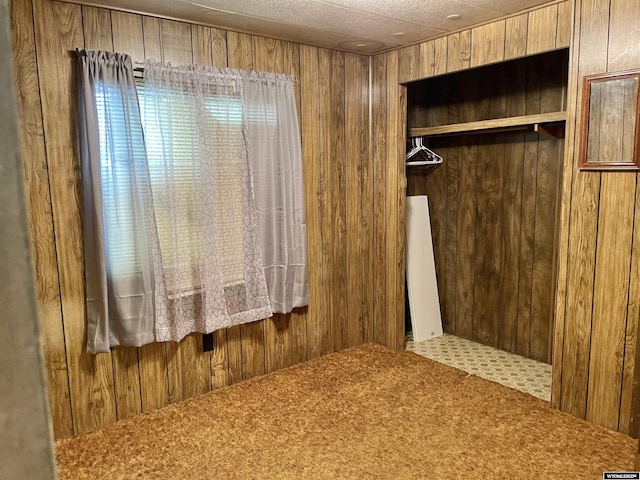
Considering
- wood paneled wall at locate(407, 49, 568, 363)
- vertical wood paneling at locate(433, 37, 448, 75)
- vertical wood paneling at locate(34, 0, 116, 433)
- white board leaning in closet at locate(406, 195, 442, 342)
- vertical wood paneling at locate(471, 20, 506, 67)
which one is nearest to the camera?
vertical wood paneling at locate(34, 0, 116, 433)

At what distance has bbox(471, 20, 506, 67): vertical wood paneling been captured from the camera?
118 inches

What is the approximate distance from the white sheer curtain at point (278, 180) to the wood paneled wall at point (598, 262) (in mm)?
1673

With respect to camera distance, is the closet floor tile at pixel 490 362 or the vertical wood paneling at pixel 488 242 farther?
the vertical wood paneling at pixel 488 242

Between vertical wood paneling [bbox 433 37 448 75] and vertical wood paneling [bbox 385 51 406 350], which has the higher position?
vertical wood paneling [bbox 433 37 448 75]

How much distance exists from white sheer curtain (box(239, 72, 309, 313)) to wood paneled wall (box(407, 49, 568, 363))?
139cm

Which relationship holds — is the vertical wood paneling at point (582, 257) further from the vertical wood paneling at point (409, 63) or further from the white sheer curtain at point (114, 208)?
the white sheer curtain at point (114, 208)

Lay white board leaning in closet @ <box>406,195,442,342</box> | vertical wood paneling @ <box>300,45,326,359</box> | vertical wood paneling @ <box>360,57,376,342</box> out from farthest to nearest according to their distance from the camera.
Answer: white board leaning in closet @ <box>406,195,442,342</box> < vertical wood paneling @ <box>360,57,376,342</box> < vertical wood paneling @ <box>300,45,326,359</box>

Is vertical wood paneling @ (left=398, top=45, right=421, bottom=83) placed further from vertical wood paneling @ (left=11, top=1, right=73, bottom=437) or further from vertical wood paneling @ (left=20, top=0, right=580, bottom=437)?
vertical wood paneling @ (left=11, top=1, right=73, bottom=437)

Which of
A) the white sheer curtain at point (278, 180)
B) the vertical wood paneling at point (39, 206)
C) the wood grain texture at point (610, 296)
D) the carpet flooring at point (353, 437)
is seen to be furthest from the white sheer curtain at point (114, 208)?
the wood grain texture at point (610, 296)

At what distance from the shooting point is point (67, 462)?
2.49 metres

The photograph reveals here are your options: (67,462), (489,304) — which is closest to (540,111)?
(489,304)

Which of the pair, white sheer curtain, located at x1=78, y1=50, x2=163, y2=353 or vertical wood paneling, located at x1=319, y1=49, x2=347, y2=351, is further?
vertical wood paneling, located at x1=319, y1=49, x2=347, y2=351

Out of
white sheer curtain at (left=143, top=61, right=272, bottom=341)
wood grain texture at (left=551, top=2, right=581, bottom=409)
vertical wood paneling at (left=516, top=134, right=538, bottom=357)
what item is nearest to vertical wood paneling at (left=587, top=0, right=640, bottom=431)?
wood grain texture at (left=551, top=2, right=581, bottom=409)

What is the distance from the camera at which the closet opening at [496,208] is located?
11.7 ft
